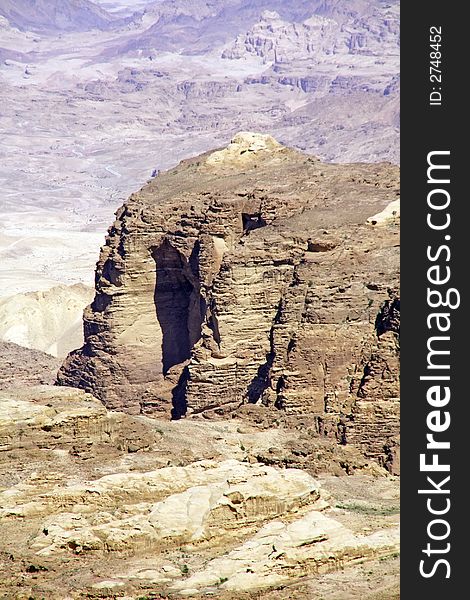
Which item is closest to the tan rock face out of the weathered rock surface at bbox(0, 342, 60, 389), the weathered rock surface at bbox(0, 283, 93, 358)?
the weathered rock surface at bbox(0, 342, 60, 389)

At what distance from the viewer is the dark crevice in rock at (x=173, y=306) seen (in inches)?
2110

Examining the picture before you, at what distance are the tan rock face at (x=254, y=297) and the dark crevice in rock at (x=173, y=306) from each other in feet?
0.15

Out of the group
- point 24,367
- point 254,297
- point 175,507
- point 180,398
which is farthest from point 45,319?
point 175,507

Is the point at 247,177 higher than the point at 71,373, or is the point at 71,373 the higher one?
the point at 247,177

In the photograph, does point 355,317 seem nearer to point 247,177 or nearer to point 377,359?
point 377,359

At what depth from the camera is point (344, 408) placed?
A: 42.1m

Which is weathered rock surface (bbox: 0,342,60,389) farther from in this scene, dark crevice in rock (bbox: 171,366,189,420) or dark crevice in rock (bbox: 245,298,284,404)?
dark crevice in rock (bbox: 245,298,284,404)

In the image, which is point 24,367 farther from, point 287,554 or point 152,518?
point 287,554

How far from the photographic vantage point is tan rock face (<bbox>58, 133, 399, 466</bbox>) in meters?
42.6

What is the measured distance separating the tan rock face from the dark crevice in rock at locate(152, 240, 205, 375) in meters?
0.05

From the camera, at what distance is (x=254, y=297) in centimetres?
4809

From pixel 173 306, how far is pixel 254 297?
22.4 feet

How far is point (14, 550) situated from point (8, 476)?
441 cm

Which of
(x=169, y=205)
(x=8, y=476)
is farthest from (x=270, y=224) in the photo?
(x=8, y=476)
